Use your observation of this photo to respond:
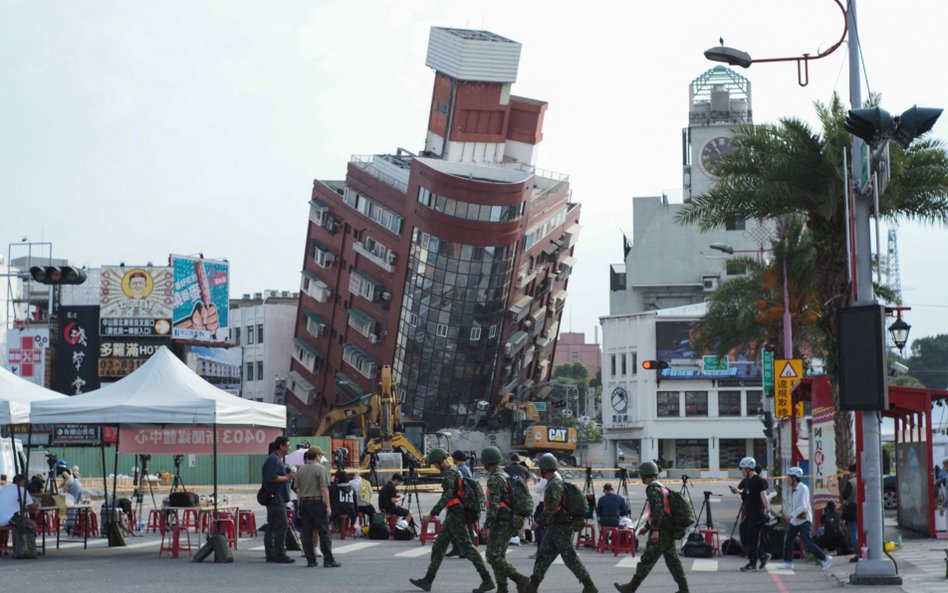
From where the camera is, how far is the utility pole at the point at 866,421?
17.3 metres

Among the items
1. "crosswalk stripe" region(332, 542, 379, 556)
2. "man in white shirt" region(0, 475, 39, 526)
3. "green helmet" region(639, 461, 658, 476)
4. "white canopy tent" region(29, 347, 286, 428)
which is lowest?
"crosswalk stripe" region(332, 542, 379, 556)

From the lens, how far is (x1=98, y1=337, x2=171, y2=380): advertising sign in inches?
3270

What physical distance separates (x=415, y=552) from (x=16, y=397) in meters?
7.30

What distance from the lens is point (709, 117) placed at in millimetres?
106688

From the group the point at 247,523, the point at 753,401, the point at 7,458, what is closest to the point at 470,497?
the point at 247,523

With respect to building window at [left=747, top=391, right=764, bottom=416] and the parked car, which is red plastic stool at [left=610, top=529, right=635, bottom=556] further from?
building window at [left=747, top=391, right=764, bottom=416]

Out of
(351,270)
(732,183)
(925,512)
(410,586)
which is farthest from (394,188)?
(410,586)

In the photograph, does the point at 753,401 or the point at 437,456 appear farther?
the point at 753,401

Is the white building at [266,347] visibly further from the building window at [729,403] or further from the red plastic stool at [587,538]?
the red plastic stool at [587,538]

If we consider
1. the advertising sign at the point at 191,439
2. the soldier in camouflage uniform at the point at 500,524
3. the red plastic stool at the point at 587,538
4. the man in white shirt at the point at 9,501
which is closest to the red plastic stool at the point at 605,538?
the red plastic stool at the point at 587,538

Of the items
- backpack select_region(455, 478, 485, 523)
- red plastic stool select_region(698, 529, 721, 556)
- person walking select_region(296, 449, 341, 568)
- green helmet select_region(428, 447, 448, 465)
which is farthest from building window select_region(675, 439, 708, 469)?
backpack select_region(455, 478, 485, 523)

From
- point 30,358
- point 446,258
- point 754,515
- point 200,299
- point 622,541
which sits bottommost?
point 622,541

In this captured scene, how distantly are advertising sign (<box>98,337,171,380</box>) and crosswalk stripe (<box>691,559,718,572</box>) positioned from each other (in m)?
65.1

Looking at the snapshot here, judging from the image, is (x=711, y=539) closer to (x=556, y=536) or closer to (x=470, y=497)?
(x=470, y=497)
